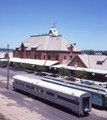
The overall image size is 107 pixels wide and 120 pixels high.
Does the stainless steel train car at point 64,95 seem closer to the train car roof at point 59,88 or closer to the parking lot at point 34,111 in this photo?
the train car roof at point 59,88

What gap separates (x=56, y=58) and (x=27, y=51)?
16.7 metres

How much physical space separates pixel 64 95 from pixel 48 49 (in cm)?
4449

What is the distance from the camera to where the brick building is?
58.9 m

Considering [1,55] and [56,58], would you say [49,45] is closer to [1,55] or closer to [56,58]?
[56,58]

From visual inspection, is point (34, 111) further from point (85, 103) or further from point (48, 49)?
point (48, 49)

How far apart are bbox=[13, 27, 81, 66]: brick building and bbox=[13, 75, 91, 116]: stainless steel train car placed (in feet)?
113

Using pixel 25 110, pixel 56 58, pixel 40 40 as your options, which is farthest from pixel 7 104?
pixel 40 40

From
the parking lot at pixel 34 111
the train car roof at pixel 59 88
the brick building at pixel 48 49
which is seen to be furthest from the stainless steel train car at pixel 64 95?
the brick building at pixel 48 49

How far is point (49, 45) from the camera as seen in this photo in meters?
64.1

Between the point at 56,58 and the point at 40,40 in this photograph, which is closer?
the point at 56,58

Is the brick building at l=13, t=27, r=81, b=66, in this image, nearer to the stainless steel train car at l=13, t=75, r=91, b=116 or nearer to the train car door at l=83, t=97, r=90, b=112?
the stainless steel train car at l=13, t=75, r=91, b=116

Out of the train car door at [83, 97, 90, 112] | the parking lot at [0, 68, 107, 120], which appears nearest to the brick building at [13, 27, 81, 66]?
the parking lot at [0, 68, 107, 120]

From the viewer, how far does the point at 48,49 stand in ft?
205

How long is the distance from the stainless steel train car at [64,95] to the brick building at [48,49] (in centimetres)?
3452
